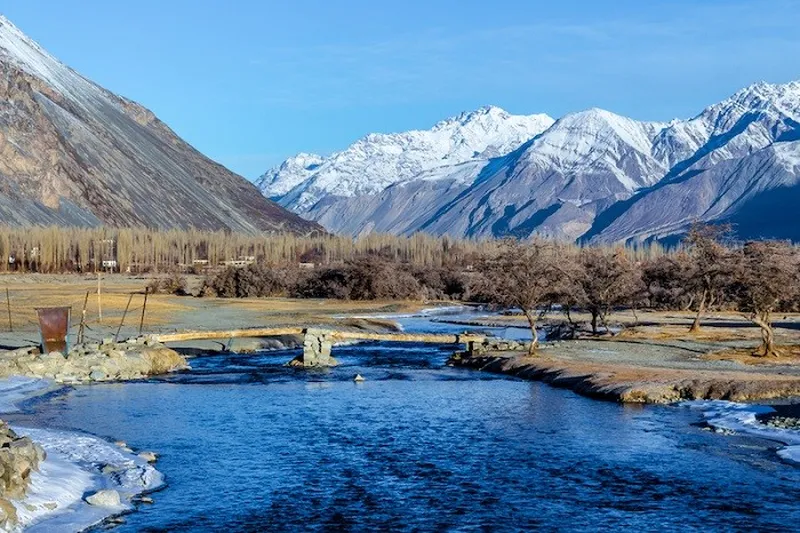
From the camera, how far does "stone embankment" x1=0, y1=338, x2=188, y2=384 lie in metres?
48.2

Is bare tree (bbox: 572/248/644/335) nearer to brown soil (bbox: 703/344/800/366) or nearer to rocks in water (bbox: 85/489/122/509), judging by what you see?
brown soil (bbox: 703/344/800/366)

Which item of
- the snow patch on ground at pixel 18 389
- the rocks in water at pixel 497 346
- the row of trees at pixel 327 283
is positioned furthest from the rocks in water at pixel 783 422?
the row of trees at pixel 327 283

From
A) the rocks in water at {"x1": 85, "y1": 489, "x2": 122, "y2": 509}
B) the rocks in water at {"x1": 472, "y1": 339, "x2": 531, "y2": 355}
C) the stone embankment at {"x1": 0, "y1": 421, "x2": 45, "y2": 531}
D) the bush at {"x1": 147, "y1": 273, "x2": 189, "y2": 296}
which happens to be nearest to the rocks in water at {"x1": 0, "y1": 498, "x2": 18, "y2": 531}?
the stone embankment at {"x1": 0, "y1": 421, "x2": 45, "y2": 531}

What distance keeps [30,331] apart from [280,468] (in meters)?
43.7

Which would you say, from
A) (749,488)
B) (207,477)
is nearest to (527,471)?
(749,488)

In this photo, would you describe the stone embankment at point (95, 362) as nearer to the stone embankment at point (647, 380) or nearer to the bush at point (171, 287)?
the stone embankment at point (647, 380)

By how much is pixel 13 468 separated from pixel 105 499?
2.34m

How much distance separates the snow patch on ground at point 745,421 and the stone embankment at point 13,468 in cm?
2149

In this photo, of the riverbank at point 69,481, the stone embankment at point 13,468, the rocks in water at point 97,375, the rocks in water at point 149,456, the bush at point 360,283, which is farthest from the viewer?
the bush at point 360,283

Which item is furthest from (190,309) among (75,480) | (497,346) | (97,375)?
(75,480)

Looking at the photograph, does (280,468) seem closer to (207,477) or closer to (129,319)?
(207,477)

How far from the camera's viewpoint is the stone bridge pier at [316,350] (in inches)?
2270

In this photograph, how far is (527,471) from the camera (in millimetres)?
28922

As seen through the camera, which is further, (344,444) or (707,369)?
(707,369)
